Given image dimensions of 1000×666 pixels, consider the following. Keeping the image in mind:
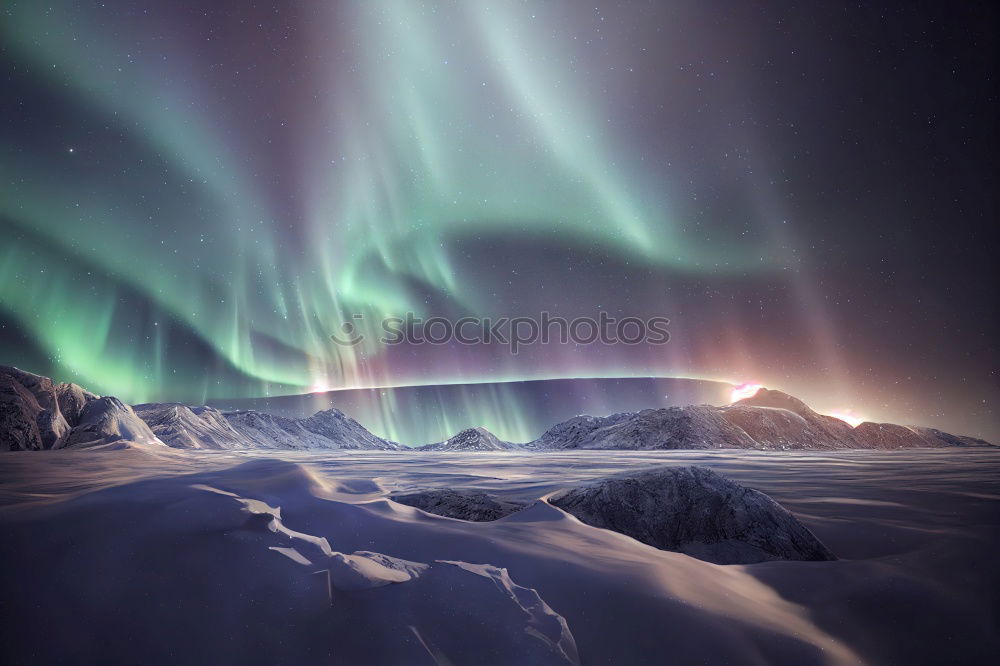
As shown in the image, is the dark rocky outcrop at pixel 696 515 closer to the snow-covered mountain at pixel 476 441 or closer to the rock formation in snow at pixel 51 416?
the rock formation in snow at pixel 51 416

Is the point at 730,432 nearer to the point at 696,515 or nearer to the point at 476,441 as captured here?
the point at 476,441

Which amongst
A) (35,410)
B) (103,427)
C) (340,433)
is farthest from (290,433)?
(35,410)

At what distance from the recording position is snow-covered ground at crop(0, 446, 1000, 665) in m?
2.04

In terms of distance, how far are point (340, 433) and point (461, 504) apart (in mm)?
209297

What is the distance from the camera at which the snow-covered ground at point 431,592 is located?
6.70 ft

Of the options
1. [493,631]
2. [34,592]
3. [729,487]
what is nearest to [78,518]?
[34,592]

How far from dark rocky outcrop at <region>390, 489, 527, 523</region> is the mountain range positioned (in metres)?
29.9

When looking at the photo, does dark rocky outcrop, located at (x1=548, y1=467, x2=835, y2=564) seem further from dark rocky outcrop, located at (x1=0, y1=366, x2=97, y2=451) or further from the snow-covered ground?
dark rocky outcrop, located at (x1=0, y1=366, x2=97, y2=451)

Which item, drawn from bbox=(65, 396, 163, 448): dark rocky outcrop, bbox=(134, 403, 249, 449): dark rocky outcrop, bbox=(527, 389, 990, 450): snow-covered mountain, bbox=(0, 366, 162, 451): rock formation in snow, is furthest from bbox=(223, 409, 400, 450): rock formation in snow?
bbox=(527, 389, 990, 450): snow-covered mountain

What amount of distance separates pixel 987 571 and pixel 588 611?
3.50m

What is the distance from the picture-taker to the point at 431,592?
243cm

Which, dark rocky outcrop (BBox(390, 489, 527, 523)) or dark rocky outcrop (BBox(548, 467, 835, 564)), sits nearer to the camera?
dark rocky outcrop (BBox(548, 467, 835, 564))

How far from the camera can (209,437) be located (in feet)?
298

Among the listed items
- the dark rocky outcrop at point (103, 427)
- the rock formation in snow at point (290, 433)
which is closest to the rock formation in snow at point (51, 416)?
the dark rocky outcrop at point (103, 427)
